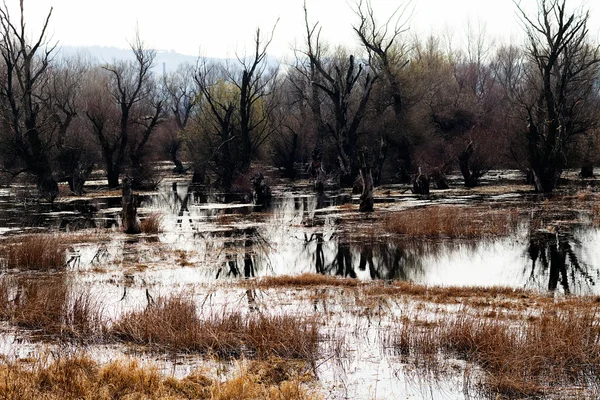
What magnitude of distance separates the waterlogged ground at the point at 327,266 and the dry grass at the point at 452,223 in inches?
19.0

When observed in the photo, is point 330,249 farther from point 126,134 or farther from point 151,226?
point 126,134

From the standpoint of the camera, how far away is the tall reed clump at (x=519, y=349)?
7.45m

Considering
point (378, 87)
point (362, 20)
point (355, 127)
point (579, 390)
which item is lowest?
point (579, 390)

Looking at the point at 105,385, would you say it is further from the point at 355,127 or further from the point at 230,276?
the point at 355,127

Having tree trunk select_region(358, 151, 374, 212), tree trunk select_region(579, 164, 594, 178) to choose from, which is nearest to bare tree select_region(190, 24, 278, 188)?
tree trunk select_region(358, 151, 374, 212)

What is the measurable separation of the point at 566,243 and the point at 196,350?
12723 mm

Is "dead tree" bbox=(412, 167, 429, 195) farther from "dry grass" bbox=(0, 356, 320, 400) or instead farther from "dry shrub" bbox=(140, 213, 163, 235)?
"dry grass" bbox=(0, 356, 320, 400)

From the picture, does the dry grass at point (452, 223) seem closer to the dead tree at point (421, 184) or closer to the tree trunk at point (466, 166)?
the dead tree at point (421, 184)

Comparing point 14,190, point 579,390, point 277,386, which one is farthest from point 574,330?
point 14,190

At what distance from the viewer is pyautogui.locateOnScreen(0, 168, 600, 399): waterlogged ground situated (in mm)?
8500

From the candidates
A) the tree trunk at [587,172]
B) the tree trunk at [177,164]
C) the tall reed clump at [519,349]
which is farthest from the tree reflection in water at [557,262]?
the tree trunk at [177,164]

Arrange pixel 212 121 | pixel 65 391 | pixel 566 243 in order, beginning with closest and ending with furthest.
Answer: pixel 65 391
pixel 566 243
pixel 212 121

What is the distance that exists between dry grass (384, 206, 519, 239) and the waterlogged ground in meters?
0.48

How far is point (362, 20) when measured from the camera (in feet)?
139
